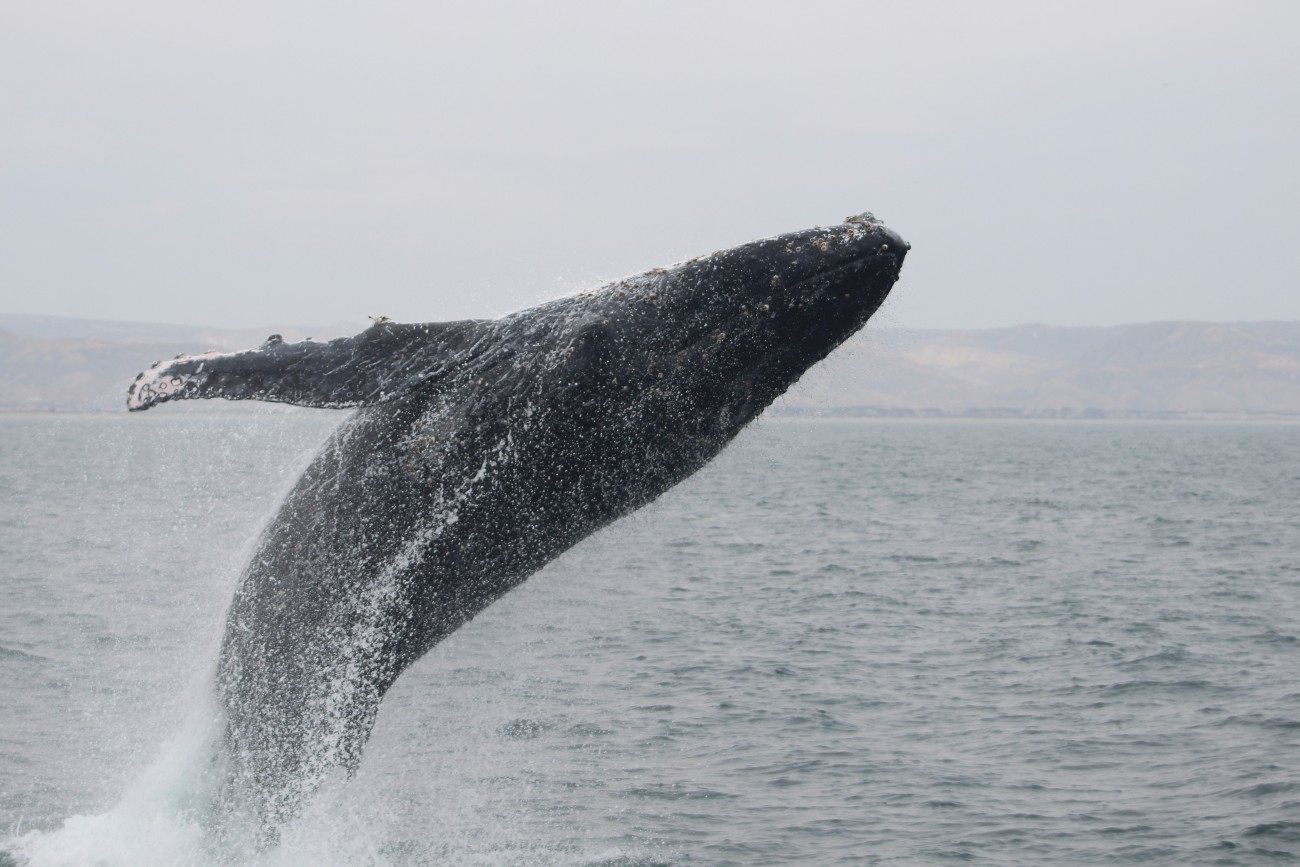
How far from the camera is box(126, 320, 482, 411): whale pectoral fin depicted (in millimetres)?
7398

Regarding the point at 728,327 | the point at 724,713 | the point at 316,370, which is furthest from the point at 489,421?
the point at 724,713

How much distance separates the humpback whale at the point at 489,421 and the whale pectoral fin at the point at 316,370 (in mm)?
12

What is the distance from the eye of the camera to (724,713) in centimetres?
1622

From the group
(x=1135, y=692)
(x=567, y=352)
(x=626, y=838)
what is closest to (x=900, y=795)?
(x=626, y=838)

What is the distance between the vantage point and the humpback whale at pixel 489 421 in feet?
24.9

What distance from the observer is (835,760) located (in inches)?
567

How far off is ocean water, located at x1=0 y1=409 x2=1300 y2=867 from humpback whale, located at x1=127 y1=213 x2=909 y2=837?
58cm

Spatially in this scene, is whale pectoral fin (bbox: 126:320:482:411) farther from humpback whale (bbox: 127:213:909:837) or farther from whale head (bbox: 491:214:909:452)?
whale head (bbox: 491:214:909:452)

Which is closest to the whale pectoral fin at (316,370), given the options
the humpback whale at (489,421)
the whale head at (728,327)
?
the humpback whale at (489,421)

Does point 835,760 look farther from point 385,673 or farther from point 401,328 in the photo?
point 401,328

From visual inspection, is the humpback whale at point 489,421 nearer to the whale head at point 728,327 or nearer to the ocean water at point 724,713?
the whale head at point 728,327

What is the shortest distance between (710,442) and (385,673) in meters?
2.67

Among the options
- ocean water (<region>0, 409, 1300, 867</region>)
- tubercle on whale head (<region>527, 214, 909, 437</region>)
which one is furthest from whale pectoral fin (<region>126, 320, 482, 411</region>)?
ocean water (<region>0, 409, 1300, 867</region>)

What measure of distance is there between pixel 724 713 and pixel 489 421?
946cm
